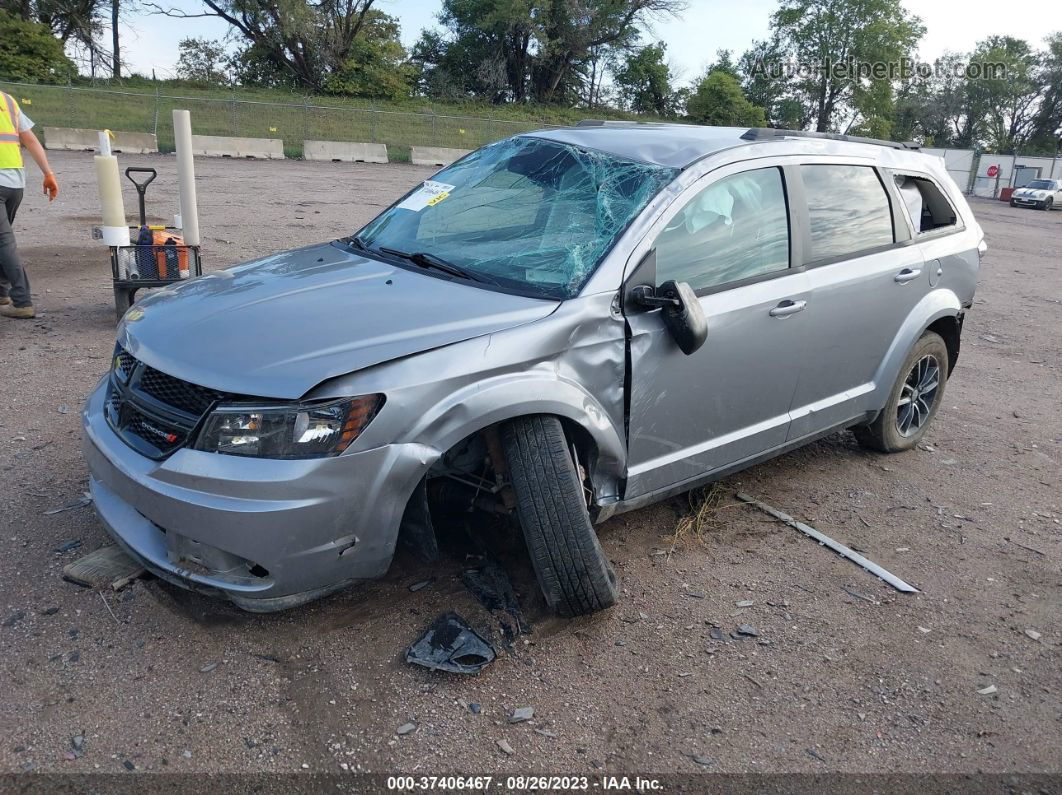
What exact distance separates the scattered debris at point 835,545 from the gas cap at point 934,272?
162 cm

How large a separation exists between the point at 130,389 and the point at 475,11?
187 ft

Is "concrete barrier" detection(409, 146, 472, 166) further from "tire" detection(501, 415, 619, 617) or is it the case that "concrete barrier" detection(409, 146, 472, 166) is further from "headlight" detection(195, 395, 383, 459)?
"headlight" detection(195, 395, 383, 459)

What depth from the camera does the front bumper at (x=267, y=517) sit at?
260 centimetres

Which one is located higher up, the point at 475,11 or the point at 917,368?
the point at 475,11

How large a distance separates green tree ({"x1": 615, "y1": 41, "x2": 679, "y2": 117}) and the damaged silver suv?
195ft

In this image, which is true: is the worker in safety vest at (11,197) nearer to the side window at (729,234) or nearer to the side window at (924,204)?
the side window at (729,234)

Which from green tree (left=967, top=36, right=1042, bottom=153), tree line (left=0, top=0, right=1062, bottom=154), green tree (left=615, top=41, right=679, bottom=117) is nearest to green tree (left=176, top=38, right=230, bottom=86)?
tree line (left=0, top=0, right=1062, bottom=154)

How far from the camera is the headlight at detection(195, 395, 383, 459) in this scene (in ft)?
8.61

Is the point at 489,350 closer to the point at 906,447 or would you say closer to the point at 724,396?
the point at 724,396

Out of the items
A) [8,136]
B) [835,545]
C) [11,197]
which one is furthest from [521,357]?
[8,136]

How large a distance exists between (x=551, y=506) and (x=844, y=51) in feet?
253

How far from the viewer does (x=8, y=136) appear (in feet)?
21.2

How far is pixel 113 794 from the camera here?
2307 mm

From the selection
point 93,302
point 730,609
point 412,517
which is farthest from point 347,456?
point 93,302
